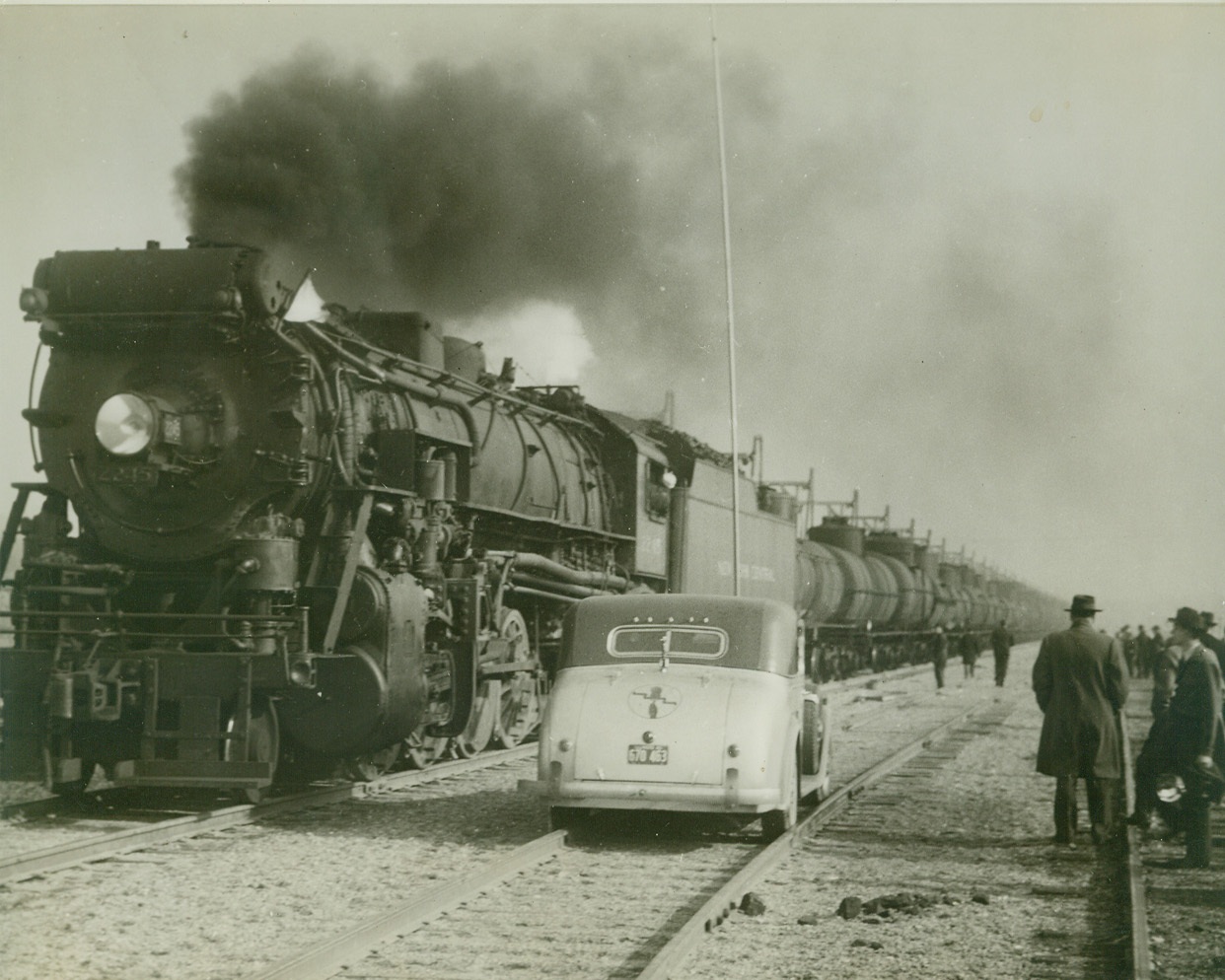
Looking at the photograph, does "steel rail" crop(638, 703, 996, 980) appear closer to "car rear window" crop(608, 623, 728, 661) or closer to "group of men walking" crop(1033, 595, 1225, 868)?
"car rear window" crop(608, 623, 728, 661)

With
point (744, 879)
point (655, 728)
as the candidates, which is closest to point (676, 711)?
point (655, 728)

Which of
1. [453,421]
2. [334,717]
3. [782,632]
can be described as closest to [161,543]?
[334,717]

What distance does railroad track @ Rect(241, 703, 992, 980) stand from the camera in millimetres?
5129

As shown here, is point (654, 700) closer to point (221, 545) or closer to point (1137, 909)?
point (1137, 909)

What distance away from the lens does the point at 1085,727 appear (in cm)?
822

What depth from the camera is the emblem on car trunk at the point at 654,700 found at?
7.61m

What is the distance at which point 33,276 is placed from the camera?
8.86 metres

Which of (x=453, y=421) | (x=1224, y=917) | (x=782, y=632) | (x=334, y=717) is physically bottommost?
(x=1224, y=917)

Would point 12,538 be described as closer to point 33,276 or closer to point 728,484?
point 33,276

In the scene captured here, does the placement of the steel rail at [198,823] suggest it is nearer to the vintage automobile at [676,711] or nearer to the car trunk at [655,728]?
the vintage automobile at [676,711]

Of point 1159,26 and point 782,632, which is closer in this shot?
point 1159,26

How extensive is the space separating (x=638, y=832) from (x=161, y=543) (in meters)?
3.53

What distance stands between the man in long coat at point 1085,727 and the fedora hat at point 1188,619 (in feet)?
1.24

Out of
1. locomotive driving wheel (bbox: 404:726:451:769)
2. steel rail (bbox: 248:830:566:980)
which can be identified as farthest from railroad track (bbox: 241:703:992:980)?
locomotive driving wheel (bbox: 404:726:451:769)
